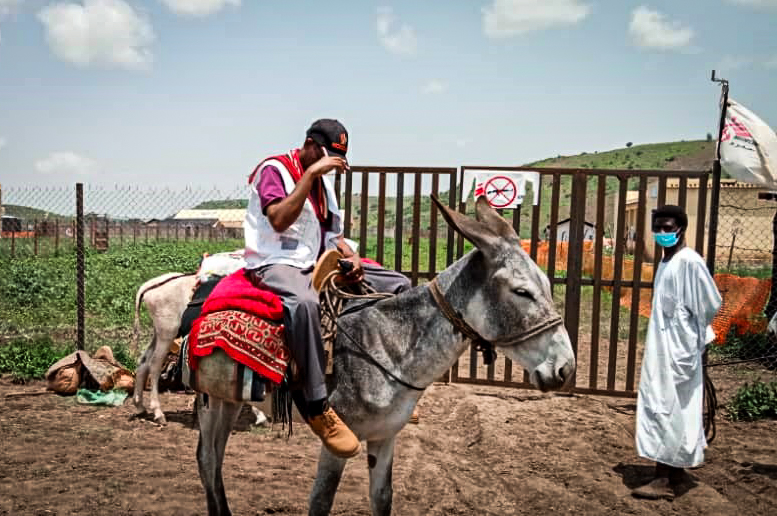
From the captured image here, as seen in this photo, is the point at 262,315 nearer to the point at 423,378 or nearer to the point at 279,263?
the point at 279,263

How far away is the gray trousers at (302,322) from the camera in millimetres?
3037

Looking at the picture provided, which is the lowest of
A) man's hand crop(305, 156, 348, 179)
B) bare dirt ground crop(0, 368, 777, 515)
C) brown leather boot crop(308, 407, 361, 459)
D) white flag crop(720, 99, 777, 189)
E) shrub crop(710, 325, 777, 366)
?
bare dirt ground crop(0, 368, 777, 515)

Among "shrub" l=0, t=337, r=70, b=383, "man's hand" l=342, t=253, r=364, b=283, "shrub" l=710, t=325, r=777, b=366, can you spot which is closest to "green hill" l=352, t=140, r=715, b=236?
"shrub" l=710, t=325, r=777, b=366

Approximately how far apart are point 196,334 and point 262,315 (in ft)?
1.39

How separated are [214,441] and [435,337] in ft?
4.67

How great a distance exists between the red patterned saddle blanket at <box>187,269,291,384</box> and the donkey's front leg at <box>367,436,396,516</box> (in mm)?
743

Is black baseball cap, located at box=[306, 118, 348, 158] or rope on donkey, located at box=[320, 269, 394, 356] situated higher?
black baseball cap, located at box=[306, 118, 348, 158]

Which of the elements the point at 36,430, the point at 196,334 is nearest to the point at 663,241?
the point at 196,334

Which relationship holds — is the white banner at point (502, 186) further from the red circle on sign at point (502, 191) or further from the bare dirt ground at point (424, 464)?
the bare dirt ground at point (424, 464)

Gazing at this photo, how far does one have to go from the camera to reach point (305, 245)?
345 centimetres

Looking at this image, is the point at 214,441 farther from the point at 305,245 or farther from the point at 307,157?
the point at 307,157

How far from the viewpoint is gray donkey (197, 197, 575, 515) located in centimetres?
299

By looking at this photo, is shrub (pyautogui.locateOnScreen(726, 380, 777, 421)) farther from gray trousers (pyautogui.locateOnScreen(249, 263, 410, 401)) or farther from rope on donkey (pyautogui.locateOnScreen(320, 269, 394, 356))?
gray trousers (pyautogui.locateOnScreen(249, 263, 410, 401))

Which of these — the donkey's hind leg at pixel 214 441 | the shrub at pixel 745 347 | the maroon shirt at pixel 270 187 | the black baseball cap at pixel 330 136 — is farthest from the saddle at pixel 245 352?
the shrub at pixel 745 347
